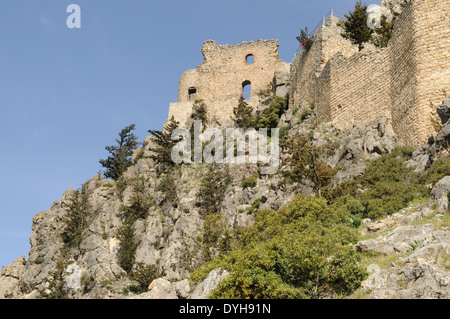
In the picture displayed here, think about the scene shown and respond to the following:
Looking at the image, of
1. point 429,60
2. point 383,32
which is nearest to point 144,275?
point 429,60

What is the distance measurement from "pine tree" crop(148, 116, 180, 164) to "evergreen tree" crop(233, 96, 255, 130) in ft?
13.0

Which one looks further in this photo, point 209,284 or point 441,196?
point 441,196

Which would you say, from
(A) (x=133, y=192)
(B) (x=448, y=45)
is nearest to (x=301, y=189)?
(B) (x=448, y=45)

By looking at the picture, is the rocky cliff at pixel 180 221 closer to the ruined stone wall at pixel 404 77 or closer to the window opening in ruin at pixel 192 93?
the ruined stone wall at pixel 404 77

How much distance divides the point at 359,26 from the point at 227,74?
14.0m

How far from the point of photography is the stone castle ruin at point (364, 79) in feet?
65.6

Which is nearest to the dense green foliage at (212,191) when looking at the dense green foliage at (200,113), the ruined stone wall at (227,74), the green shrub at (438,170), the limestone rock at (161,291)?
the dense green foliage at (200,113)

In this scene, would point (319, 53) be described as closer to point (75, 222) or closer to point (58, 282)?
point (75, 222)

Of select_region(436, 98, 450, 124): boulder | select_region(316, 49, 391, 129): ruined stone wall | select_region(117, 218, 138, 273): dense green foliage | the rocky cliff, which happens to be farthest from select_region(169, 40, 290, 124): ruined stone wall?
select_region(436, 98, 450, 124): boulder

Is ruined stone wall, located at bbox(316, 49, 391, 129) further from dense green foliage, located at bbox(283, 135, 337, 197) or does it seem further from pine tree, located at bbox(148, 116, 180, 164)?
pine tree, located at bbox(148, 116, 180, 164)

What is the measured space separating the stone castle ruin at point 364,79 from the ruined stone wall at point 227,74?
0.08 meters

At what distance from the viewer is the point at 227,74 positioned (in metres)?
40.3

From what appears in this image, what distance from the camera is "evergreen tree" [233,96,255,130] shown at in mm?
33281

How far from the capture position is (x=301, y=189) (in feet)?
74.3
